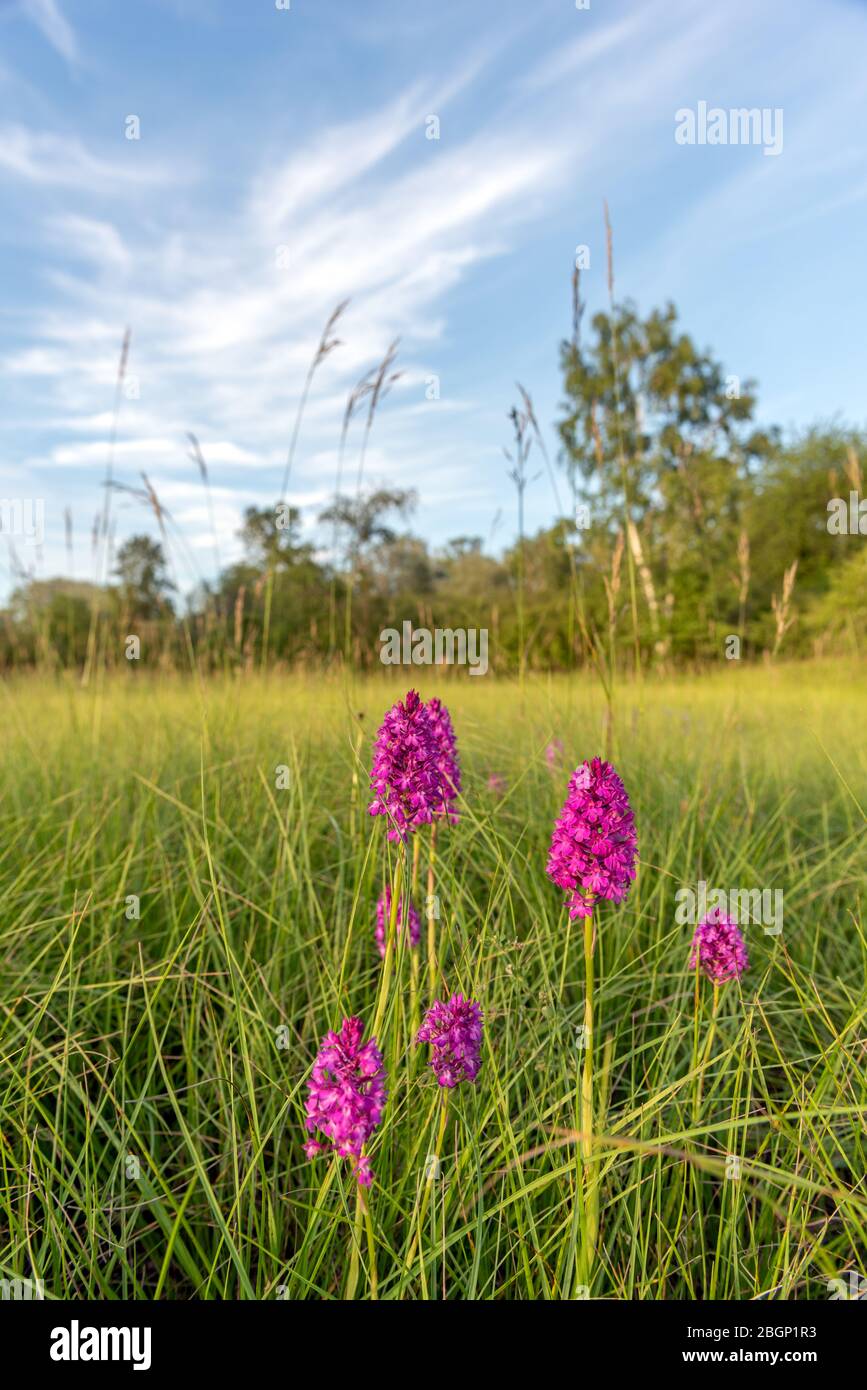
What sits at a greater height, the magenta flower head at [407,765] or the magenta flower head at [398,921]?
the magenta flower head at [407,765]

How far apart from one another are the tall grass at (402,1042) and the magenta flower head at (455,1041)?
13cm

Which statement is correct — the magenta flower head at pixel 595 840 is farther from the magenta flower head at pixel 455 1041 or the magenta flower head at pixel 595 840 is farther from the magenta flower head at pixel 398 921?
the magenta flower head at pixel 398 921

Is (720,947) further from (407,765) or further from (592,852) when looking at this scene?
(407,765)

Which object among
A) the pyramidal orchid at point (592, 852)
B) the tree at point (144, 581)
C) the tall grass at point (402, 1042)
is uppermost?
the tree at point (144, 581)

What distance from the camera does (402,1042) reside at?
5.52 ft

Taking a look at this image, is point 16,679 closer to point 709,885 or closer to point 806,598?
point 709,885

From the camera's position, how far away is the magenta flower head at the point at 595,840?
1.27m

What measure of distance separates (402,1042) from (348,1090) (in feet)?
2.11

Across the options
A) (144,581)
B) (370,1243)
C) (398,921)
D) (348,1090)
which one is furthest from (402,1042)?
(144,581)

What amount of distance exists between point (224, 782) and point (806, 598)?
107ft

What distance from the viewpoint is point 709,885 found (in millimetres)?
2797

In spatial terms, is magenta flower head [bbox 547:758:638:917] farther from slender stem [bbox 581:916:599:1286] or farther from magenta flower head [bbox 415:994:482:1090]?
magenta flower head [bbox 415:994:482:1090]

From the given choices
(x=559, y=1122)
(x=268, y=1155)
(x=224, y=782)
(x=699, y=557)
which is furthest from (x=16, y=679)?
(x=699, y=557)

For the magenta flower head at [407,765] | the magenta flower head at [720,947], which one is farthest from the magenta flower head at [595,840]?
the magenta flower head at [720,947]
